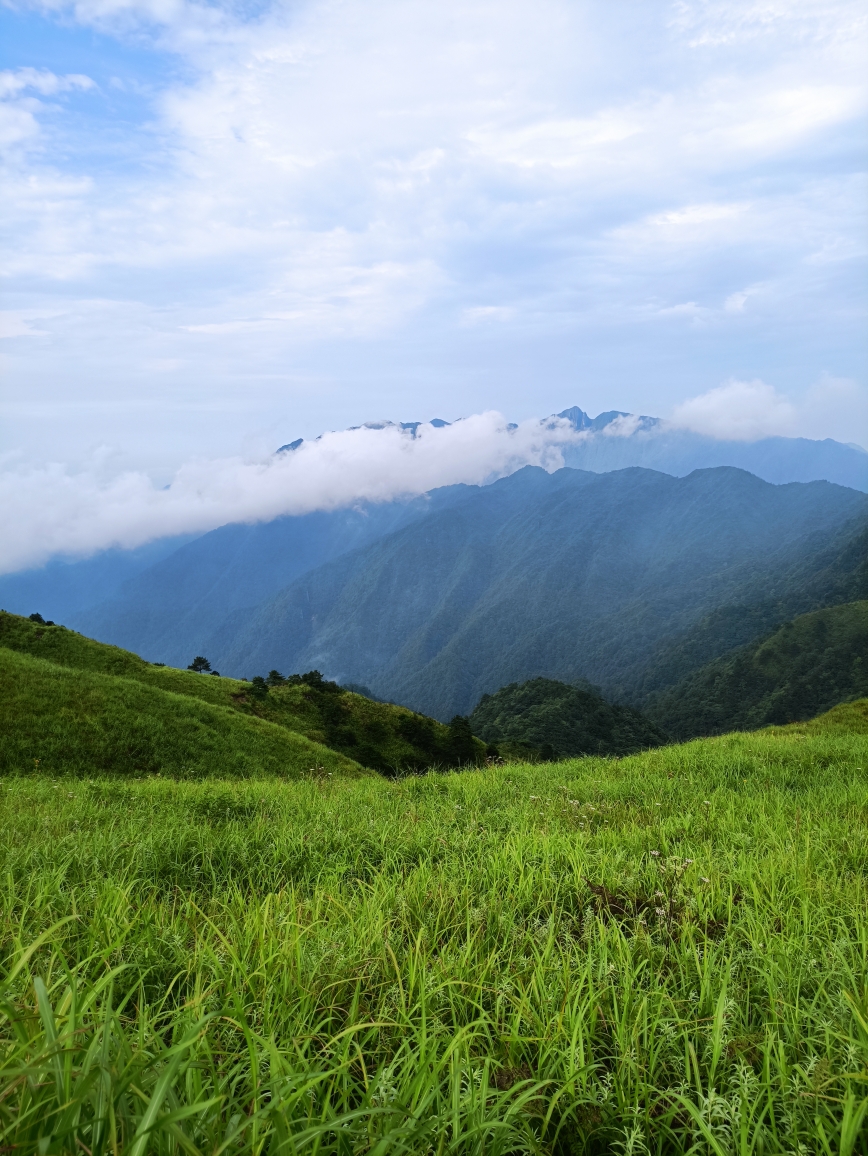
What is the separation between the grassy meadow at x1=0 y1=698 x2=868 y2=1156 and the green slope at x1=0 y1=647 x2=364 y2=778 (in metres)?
18.5

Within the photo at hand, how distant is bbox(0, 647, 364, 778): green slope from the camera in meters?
26.5

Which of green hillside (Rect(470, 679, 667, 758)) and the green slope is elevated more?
the green slope

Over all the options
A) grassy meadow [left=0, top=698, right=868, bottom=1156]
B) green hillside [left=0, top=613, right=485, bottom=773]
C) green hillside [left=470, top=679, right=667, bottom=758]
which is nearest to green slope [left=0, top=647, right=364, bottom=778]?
green hillside [left=0, top=613, right=485, bottom=773]

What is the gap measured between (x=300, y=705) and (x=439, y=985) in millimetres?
64340

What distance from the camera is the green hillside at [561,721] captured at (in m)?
141

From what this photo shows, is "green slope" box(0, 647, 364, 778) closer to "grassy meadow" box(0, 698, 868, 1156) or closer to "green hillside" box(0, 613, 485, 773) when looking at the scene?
"green hillside" box(0, 613, 485, 773)

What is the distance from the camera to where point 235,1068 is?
2488mm

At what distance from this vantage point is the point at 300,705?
65.2m

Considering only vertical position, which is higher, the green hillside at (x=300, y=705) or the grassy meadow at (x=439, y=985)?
the grassy meadow at (x=439, y=985)

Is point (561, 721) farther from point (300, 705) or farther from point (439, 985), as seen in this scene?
point (439, 985)

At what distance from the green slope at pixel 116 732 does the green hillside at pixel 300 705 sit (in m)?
2.34

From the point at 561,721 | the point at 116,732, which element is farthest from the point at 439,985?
the point at 561,721

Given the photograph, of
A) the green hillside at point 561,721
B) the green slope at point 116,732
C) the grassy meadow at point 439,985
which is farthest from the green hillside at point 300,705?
the green hillside at point 561,721

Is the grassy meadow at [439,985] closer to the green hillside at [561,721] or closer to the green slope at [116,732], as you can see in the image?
the green slope at [116,732]
